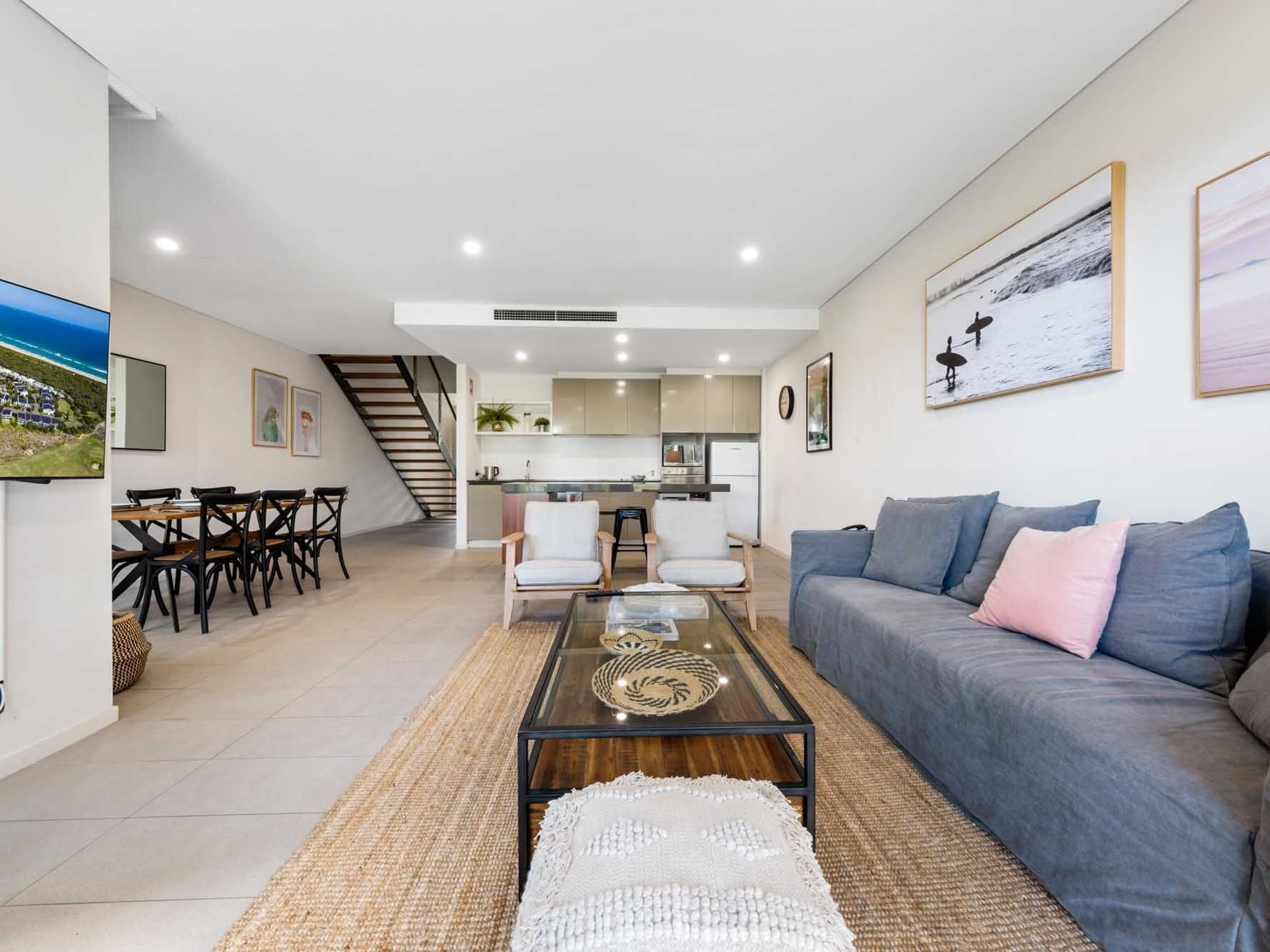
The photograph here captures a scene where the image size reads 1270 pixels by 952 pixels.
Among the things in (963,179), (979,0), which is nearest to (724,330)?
(963,179)

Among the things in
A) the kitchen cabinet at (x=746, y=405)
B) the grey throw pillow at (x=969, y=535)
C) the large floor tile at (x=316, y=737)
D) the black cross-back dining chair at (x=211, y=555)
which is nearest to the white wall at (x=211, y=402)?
the black cross-back dining chair at (x=211, y=555)

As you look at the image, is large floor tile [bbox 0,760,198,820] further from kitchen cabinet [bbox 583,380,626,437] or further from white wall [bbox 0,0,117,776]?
kitchen cabinet [bbox 583,380,626,437]

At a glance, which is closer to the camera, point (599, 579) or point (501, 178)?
point (501, 178)

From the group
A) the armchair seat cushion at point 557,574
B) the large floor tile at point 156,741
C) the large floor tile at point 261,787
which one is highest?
the armchair seat cushion at point 557,574

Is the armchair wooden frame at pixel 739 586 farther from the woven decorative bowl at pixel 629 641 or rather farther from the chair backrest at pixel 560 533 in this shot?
the woven decorative bowl at pixel 629 641

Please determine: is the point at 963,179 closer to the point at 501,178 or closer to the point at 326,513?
the point at 501,178

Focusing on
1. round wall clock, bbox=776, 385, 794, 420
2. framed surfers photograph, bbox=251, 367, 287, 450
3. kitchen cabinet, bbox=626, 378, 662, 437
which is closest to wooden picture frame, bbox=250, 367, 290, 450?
framed surfers photograph, bbox=251, 367, 287, 450

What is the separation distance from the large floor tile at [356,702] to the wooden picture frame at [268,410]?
4.98 meters

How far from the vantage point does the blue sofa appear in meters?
0.91

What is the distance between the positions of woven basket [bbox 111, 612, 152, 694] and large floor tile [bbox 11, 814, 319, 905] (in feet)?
3.81

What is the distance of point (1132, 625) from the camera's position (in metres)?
1.50

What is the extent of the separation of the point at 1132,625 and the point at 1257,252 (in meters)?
1.19

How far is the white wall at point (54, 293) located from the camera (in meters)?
1.74

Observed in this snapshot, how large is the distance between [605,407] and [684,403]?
1134mm
